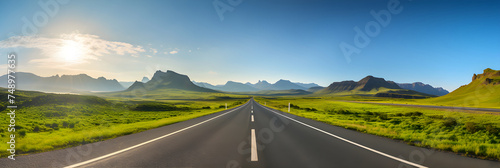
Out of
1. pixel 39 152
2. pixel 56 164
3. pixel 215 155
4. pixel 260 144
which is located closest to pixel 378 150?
pixel 260 144

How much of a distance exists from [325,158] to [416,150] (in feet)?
12.2

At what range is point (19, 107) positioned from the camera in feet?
114

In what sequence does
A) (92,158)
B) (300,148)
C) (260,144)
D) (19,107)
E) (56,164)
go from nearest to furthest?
(56,164) < (92,158) < (300,148) < (260,144) < (19,107)

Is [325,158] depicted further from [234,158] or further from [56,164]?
[56,164]

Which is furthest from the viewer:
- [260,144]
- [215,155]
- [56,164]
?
[260,144]

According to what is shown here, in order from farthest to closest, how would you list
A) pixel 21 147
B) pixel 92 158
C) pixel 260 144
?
pixel 260 144 < pixel 21 147 < pixel 92 158

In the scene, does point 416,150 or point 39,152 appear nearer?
point 39,152

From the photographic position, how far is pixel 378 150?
681 centimetres

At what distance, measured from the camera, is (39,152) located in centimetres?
633

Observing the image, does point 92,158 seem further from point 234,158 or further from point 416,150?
point 416,150

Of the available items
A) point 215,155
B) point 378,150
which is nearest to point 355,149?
point 378,150

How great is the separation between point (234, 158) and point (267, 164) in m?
1.08

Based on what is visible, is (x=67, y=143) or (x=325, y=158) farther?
(x=67, y=143)

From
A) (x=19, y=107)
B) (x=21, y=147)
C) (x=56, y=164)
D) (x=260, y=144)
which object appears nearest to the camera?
(x=56, y=164)
